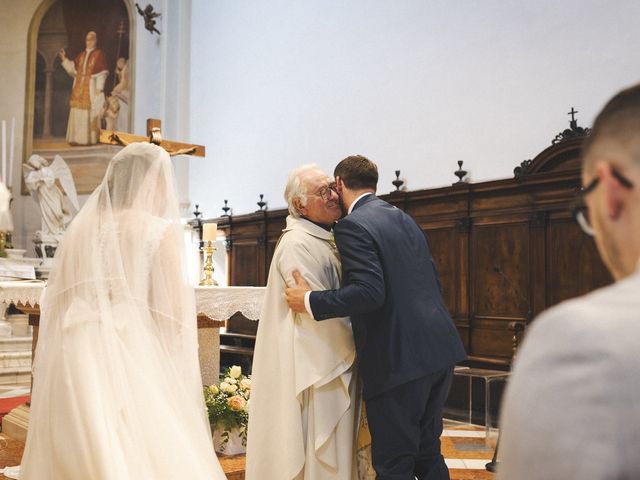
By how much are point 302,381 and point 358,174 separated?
0.97 m

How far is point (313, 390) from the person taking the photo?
11.3 feet

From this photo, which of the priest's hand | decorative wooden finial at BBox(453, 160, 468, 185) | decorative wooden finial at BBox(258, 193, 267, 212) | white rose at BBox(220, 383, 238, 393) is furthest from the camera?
decorative wooden finial at BBox(258, 193, 267, 212)

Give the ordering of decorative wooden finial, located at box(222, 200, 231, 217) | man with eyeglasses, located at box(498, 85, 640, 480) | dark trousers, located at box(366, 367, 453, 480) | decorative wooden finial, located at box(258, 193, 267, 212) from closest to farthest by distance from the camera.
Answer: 1. man with eyeglasses, located at box(498, 85, 640, 480)
2. dark trousers, located at box(366, 367, 453, 480)
3. decorative wooden finial, located at box(258, 193, 267, 212)
4. decorative wooden finial, located at box(222, 200, 231, 217)

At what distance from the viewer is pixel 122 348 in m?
3.35

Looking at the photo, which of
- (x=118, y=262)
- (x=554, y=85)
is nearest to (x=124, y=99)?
(x=554, y=85)

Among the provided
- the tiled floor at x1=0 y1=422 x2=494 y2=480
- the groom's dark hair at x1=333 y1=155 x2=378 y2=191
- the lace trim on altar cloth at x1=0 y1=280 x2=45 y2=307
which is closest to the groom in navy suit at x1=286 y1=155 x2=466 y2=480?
the groom's dark hair at x1=333 y1=155 x2=378 y2=191

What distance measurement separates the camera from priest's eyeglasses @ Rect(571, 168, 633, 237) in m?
0.91

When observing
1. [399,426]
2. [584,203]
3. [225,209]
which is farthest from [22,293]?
[225,209]

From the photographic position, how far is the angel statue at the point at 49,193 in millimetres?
12227

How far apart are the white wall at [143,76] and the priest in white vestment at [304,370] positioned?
9.92m

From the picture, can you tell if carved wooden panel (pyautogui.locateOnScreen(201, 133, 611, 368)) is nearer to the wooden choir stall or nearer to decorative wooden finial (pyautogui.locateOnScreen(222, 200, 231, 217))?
the wooden choir stall

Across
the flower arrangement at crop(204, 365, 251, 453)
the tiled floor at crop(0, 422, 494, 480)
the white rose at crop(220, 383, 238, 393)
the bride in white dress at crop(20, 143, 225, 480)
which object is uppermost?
the bride in white dress at crop(20, 143, 225, 480)

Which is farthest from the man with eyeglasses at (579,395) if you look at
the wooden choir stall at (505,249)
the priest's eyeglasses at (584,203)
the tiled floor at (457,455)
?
the wooden choir stall at (505,249)

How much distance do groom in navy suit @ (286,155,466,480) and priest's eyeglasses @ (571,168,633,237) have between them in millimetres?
2092
